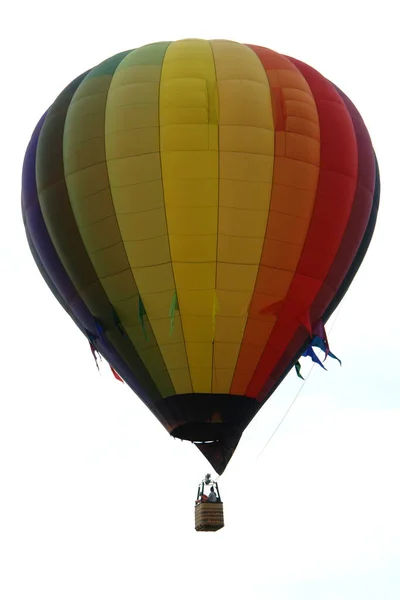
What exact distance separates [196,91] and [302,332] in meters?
3.86

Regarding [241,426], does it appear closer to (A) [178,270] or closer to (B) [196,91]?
(A) [178,270]

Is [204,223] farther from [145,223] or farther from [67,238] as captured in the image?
[67,238]

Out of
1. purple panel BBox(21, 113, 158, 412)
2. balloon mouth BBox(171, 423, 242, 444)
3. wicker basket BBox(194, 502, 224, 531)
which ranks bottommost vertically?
wicker basket BBox(194, 502, 224, 531)

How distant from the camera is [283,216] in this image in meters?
27.4

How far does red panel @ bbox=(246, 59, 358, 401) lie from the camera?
90.6 ft

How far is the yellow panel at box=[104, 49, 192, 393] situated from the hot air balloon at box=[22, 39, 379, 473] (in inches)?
0.8

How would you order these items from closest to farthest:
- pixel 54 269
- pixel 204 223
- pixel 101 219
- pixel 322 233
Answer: pixel 204 223, pixel 101 219, pixel 322 233, pixel 54 269

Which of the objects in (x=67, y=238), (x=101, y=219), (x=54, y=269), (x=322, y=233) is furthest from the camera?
(x=54, y=269)

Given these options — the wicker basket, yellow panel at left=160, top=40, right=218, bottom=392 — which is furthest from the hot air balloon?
the wicker basket

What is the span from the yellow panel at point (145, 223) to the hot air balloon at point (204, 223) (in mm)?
20

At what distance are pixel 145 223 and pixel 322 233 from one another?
261cm

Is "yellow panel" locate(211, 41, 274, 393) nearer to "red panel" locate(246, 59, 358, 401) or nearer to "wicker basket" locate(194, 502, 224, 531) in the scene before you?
"red panel" locate(246, 59, 358, 401)

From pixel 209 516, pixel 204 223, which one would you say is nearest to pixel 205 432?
pixel 209 516

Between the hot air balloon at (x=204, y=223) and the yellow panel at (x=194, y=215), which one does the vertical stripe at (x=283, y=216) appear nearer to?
the hot air balloon at (x=204, y=223)
